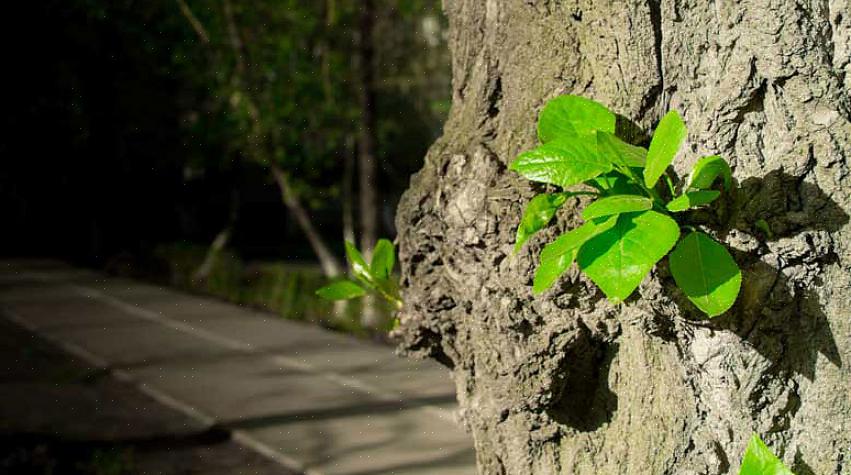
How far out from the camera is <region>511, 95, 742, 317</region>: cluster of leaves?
119 centimetres

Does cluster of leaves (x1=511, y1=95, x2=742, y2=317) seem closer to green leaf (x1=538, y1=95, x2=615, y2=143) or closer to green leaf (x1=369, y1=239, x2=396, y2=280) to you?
green leaf (x1=538, y1=95, x2=615, y2=143)

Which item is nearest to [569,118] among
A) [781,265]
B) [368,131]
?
[781,265]

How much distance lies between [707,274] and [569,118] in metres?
0.31

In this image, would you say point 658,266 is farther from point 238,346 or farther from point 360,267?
point 238,346

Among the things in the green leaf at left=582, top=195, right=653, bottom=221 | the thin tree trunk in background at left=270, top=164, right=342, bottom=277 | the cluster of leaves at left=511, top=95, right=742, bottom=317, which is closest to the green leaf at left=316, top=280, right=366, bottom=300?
the cluster of leaves at left=511, top=95, right=742, bottom=317

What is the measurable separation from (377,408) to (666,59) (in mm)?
4951

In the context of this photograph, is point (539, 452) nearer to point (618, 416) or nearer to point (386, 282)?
point (618, 416)

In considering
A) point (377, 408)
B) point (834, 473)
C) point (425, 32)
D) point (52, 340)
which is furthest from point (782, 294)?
point (425, 32)

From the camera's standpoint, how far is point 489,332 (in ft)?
5.49

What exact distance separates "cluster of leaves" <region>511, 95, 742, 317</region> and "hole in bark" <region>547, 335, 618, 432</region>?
0.31 m

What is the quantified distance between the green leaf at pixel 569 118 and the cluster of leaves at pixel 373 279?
568 mm

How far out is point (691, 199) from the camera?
1275 millimetres

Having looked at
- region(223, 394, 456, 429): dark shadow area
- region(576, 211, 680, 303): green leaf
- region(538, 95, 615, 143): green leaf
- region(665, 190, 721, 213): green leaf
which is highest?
region(538, 95, 615, 143): green leaf

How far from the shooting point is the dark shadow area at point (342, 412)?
19.2 feet
